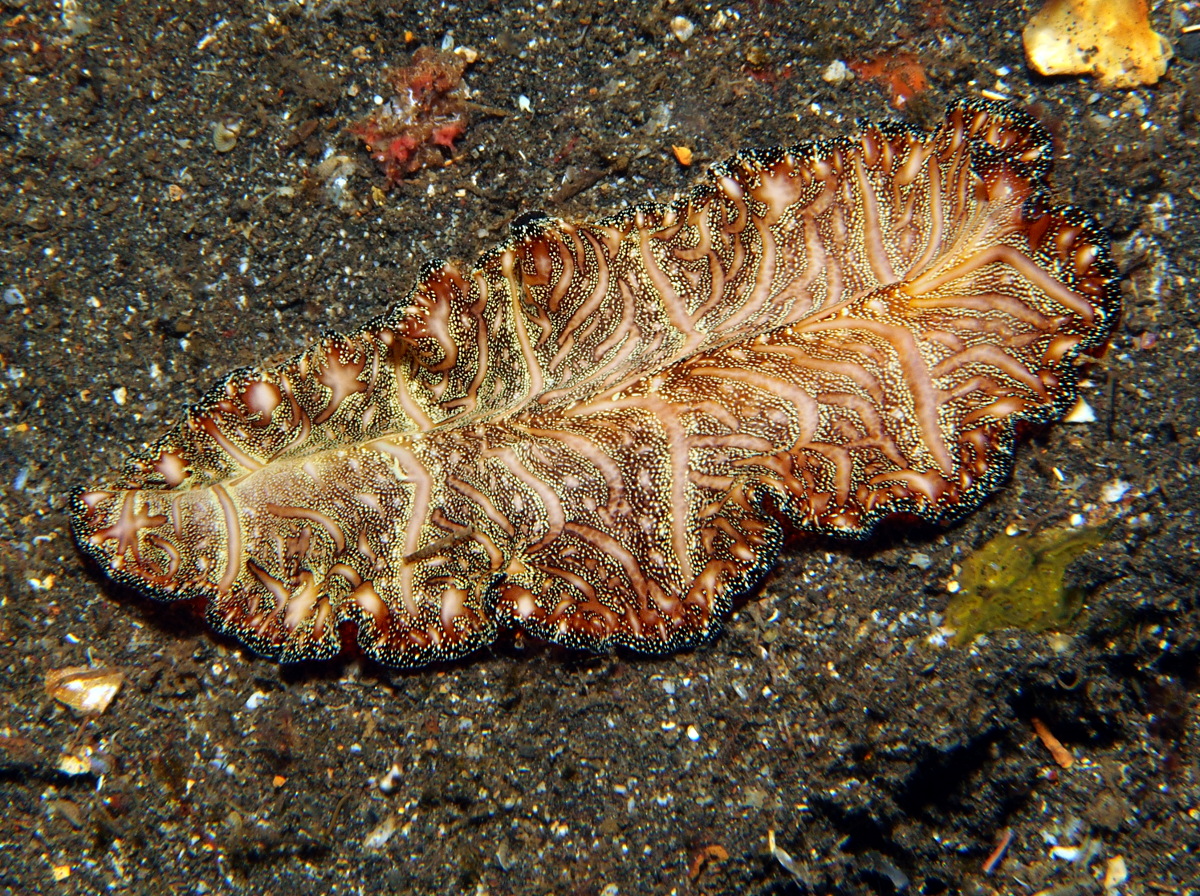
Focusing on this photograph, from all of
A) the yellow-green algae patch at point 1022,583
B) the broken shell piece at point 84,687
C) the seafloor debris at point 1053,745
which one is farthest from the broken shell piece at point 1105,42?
the broken shell piece at point 84,687

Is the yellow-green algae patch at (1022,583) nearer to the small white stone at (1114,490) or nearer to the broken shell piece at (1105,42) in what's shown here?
the small white stone at (1114,490)

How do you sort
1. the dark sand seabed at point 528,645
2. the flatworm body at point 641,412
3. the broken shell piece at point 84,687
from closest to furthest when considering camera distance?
the flatworm body at point 641,412
the dark sand seabed at point 528,645
the broken shell piece at point 84,687

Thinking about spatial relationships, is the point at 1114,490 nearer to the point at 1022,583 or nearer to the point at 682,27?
the point at 1022,583

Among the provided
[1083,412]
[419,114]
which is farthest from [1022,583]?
[419,114]

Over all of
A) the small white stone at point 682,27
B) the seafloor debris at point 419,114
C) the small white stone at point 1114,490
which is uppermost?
the small white stone at point 682,27

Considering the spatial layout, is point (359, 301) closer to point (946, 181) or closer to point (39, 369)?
point (39, 369)
